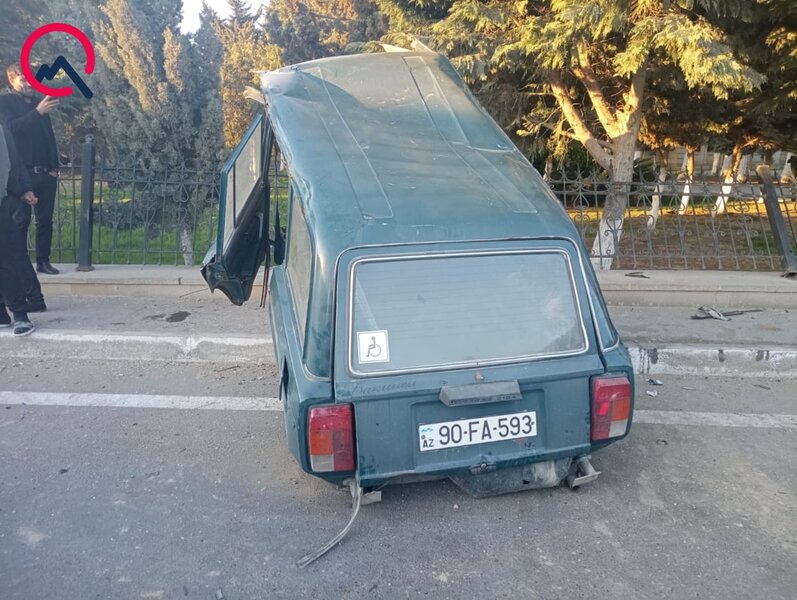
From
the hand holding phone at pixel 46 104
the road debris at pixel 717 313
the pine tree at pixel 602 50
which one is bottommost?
the road debris at pixel 717 313

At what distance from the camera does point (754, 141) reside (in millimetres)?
12773

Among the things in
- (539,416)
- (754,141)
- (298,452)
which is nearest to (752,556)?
(539,416)

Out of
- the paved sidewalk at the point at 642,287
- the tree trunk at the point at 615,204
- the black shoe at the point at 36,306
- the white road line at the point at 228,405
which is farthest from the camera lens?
the tree trunk at the point at 615,204

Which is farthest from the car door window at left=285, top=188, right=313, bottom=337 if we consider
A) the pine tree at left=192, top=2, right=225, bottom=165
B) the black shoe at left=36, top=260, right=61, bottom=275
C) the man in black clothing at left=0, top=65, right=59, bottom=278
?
the pine tree at left=192, top=2, right=225, bottom=165

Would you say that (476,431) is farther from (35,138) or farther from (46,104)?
(35,138)

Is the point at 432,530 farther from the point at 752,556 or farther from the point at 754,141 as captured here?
the point at 754,141

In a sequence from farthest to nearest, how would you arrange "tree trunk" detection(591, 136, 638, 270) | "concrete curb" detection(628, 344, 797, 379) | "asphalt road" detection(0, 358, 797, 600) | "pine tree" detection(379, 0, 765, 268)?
1. "tree trunk" detection(591, 136, 638, 270)
2. "pine tree" detection(379, 0, 765, 268)
3. "concrete curb" detection(628, 344, 797, 379)
4. "asphalt road" detection(0, 358, 797, 600)

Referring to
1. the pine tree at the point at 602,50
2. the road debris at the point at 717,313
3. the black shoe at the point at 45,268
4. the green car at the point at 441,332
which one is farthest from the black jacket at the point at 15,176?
the road debris at the point at 717,313

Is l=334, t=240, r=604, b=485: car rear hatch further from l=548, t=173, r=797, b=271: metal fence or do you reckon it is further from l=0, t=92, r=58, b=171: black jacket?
l=0, t=92, r=58, b=171: black jacket

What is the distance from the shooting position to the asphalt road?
2.62 m

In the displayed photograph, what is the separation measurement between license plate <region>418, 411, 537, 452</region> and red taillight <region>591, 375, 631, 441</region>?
12.8 inches

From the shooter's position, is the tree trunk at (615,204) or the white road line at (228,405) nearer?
the white road line at (228,405)

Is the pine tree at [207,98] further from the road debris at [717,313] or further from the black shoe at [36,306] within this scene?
the road debris at [717,313]

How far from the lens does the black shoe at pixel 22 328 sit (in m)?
5.21
